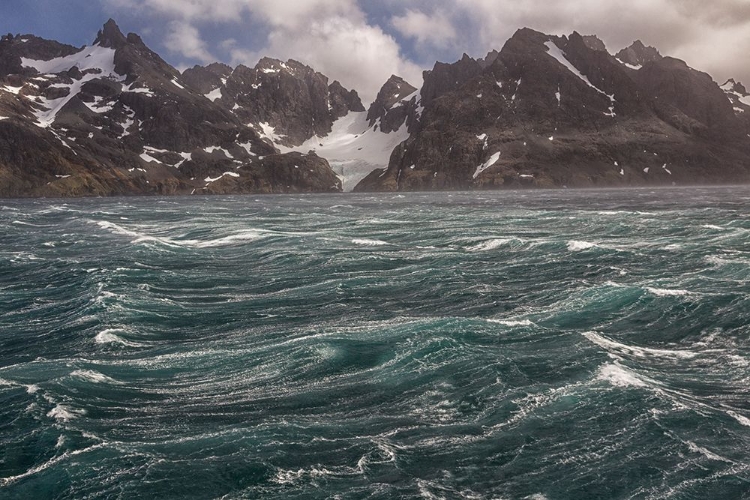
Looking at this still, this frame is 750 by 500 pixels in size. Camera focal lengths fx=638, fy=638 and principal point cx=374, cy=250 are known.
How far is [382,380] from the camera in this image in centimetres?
2362

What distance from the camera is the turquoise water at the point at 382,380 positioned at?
54.5 ft

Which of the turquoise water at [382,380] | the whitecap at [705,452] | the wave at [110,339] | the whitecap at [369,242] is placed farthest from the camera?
the whitecap at [369,242]

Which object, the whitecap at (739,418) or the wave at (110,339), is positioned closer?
the whitecap at (739,418)

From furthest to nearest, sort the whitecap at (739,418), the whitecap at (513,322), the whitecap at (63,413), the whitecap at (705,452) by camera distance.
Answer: the whitecap at (513,322) < the whitecap at (63,413) < the whitecap at (739,418) < the whitecap at (705,452)

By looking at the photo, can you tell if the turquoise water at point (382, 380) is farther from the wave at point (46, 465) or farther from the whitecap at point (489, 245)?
the whitecap at point (489, 245)

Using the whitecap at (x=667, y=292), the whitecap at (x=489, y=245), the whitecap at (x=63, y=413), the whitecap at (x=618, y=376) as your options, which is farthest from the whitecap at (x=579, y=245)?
the whitecap at (x=63, y=413)

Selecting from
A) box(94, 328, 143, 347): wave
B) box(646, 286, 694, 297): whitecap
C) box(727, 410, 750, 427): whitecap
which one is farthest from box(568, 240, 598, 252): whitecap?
box(94, 328, 143, 347): wave

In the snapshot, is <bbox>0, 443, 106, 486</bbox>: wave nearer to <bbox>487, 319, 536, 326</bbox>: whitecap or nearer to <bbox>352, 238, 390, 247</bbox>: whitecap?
<bbox>487, 319, 536, 326</bbox>: whitecap

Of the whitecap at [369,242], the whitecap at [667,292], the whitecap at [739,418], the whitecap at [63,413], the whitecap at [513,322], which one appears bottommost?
the whitecap at [63,413]

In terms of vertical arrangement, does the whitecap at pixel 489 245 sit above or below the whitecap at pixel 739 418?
above

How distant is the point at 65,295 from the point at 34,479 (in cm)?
2577

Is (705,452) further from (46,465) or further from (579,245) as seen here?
(579,245)

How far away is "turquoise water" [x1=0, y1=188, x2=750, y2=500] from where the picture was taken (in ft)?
54.5

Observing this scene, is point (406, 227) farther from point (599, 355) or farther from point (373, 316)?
point (599, 355)
